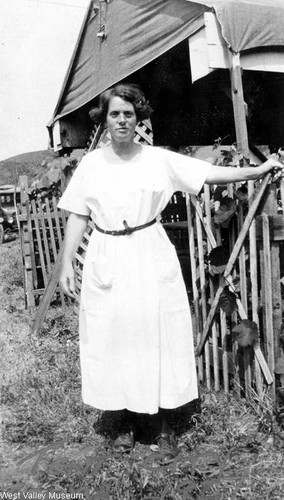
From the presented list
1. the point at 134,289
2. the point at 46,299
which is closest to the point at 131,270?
the point at 134,289

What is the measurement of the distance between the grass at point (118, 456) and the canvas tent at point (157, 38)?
3005mm

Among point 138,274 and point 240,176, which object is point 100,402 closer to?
point 138,274

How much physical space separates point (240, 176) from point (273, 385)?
4.57ft

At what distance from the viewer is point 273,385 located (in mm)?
3100

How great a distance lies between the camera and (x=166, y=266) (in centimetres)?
276

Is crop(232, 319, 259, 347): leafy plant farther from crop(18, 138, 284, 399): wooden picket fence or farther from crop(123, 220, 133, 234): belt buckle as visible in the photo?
crop(123, 220, 133, 234): belt buckle

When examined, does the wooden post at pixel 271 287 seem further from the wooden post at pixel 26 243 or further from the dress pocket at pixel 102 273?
the wooden post at pixel 26 243

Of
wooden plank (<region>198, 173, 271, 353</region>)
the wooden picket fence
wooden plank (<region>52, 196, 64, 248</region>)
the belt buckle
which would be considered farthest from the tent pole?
wooden plank (<region>52, 196, 64, 248</region>)

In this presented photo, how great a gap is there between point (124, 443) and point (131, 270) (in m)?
1.07

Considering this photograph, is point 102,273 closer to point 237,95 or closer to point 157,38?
point 237,95

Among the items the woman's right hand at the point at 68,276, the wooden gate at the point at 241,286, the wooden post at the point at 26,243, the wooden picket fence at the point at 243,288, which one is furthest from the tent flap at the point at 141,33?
the woman's right hand at the point at 68,276

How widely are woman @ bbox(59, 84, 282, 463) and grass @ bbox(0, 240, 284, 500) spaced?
0.19 meters

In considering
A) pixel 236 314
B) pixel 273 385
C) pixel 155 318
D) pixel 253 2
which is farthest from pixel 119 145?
pixel 253 2

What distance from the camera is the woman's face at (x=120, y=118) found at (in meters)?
2.67
